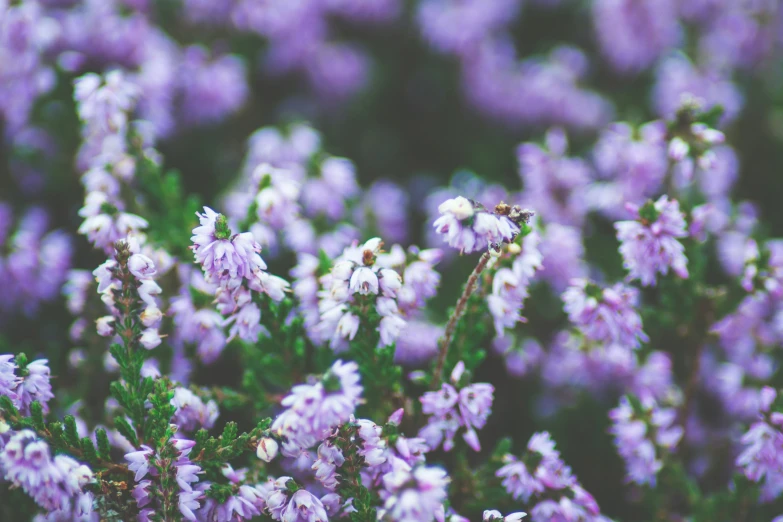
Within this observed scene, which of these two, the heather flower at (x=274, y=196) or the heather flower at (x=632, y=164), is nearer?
the heather flower at (x=274, y=196)

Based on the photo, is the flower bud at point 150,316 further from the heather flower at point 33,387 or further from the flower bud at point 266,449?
the flower bud at point 266,449

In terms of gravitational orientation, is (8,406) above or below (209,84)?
below

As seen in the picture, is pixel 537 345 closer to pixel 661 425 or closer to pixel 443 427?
pixel 661 425

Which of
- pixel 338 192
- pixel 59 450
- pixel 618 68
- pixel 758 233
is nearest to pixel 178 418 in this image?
pixel 59 450

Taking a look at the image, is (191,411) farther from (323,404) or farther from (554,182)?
(554,182)

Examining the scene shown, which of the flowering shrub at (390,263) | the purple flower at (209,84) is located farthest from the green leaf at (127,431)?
the purple flower at (209,84)

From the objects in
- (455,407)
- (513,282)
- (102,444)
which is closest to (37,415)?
(102,444)
